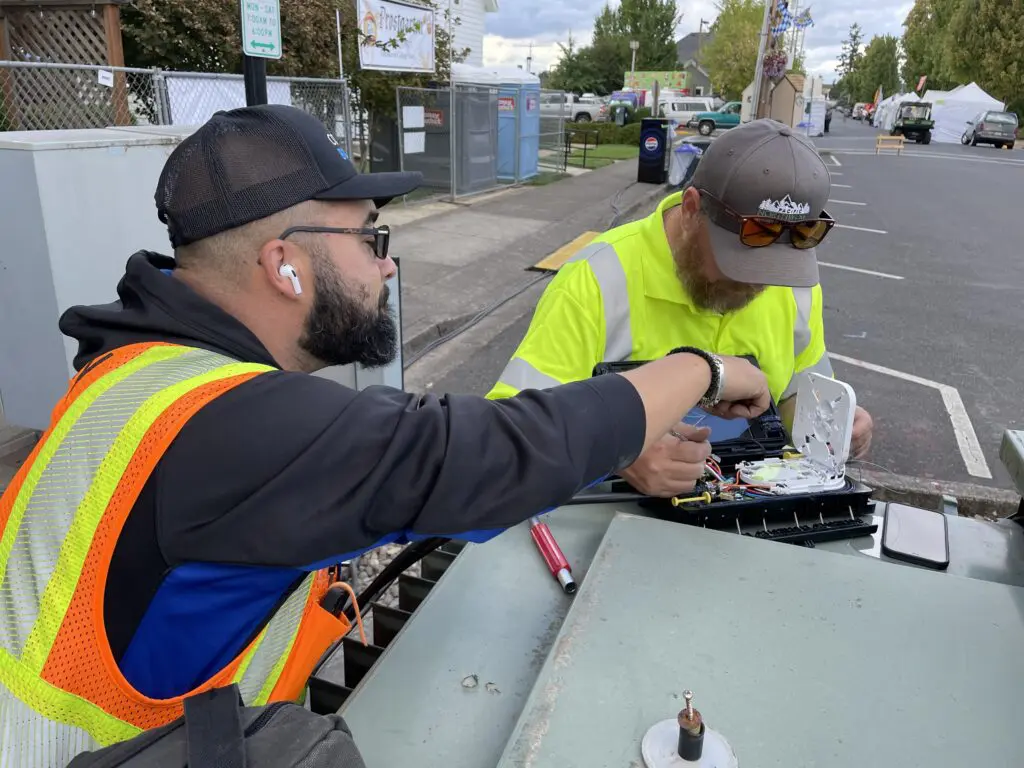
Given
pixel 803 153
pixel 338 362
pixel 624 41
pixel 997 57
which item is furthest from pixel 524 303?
pixel 624 41

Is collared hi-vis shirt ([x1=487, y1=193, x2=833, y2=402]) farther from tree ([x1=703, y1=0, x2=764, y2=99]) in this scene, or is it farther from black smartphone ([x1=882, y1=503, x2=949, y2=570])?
tree ([x1=703, y1=0, x2=764, y2=99])

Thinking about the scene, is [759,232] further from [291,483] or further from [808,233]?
[291,483]

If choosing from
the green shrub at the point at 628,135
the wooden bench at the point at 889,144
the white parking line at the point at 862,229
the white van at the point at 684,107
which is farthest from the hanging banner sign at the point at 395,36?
the white van at the point at 684,107

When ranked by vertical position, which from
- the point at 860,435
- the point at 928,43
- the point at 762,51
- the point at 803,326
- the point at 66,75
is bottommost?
the point at 860,435

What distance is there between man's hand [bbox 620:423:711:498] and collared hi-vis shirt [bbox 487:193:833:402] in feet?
1.91

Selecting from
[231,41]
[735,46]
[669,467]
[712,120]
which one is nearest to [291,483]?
[669,467]

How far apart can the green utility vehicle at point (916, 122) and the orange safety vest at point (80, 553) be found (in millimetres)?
42115

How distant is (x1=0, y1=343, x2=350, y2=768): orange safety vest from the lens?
3.36ft

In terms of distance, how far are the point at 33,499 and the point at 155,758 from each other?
0.42m

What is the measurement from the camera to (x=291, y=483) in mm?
1023

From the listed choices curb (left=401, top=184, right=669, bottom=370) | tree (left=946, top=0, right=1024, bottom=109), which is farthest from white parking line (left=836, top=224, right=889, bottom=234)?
tree (left=946, top=0, right=1024, bottom=109)

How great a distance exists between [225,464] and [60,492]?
10.1 inches

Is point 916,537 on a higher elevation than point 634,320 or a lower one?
lower

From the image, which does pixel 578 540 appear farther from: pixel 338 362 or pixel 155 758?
pixel 155 758
